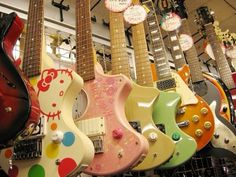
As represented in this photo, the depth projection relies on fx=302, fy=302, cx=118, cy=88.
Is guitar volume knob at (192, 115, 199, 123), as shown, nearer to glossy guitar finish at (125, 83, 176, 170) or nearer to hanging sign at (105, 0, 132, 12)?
glossy guitar finish at (125, 83, 176, 170)

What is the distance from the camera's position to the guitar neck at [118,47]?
5.49ft

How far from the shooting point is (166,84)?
1.92 meters

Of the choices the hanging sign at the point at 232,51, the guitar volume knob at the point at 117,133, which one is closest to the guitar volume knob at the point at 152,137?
the guitar volume knob at the point at 117,133

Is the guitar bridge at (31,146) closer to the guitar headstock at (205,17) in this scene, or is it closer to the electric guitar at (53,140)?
the electric guitar at (53,140)

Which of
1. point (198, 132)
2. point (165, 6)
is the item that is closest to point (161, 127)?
point (198, 132)

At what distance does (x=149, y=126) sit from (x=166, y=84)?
1.74ft

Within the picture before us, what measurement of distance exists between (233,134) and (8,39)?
1432 mm

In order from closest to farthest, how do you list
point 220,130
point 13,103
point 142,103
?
point 13,103
point 142,103
point 220,130

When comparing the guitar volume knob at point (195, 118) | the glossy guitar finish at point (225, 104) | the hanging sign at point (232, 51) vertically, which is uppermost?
the hanging sign at point (232, 51)

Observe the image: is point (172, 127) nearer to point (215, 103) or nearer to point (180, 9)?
point (215, 103)

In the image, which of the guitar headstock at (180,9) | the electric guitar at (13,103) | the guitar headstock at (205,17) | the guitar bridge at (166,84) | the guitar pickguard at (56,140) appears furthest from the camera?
the guitar headstock at (205,17)

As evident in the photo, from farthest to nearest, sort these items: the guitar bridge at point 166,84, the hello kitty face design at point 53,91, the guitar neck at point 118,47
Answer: the guitar bridge at point 166,84, the guitar neck at point 118,47, the hello kitty face design at point 53,91

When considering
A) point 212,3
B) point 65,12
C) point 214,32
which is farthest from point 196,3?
point 65,12

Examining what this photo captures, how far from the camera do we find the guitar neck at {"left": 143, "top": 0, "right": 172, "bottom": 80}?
79.4 inches
